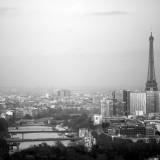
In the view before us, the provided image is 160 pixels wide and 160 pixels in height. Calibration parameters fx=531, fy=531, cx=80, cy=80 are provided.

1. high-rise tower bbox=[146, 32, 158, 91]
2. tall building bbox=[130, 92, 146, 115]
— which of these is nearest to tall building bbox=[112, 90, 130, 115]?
tall building bbox=[130, 92, 146, 115]

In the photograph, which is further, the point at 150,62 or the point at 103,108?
the point at 103,108

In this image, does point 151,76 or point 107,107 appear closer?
point 151,76

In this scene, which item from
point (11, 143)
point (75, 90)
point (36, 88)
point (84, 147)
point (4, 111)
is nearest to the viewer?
point (84, 147)

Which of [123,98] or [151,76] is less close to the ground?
[151,76]

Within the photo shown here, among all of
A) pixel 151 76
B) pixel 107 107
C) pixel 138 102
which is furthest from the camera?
pixel 107 107

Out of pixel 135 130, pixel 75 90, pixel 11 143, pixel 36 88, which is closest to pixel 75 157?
pixel 11 143

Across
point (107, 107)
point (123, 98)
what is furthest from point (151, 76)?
point (107, 107)

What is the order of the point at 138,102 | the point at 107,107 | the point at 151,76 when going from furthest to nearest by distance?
the point at 107,107 < the point at 138,102 < the point at 151,76

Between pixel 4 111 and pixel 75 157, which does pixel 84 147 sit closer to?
pixel 75 157

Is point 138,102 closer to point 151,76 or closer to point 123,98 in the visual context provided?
point 123,98

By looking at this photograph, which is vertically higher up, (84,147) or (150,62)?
(150,62)

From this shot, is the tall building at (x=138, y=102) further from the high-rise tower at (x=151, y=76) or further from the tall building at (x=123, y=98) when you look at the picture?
the high-rise tower at (x=151, y=76)
